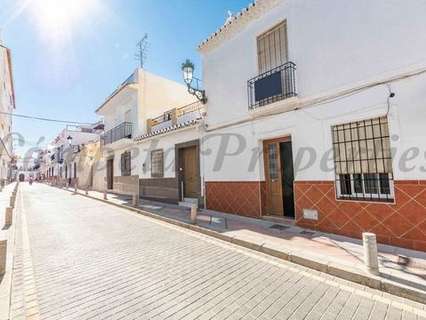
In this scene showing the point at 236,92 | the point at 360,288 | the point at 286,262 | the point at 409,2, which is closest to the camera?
the point at 360,288

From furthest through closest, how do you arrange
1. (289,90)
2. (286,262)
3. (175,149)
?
1. (175,149)
2. (289,90)
3. (286,262)

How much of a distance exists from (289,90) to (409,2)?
10.2ft

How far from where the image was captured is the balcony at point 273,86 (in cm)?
742

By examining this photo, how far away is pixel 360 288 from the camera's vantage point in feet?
12.4

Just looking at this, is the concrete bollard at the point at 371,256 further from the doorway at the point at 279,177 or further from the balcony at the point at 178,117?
Result: the balcony at the point at 178,117

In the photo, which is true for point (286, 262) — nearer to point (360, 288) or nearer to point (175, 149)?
point (360, 288)

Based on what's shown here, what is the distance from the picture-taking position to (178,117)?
13680mm

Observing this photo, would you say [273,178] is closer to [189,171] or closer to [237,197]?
[237,197]

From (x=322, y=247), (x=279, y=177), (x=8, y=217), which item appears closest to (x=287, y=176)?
(x=279, y=177)

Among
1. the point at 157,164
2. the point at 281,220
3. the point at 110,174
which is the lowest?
the point at 281,220

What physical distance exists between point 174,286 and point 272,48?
24.8 ft

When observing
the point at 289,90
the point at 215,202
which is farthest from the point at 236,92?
the point at 215,202

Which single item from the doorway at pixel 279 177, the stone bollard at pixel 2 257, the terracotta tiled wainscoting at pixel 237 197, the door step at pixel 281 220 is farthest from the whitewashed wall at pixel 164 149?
the stone bollard at pixel 2 257

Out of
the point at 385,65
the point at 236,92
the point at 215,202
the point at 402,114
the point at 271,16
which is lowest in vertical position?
the point at 215,202
